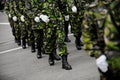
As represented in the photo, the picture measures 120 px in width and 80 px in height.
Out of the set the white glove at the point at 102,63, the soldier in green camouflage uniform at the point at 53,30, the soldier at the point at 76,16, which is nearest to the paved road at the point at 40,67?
the soldier in green camouflage uniform at the point at 53,30

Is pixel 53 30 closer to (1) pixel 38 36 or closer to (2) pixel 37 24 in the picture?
(2) pixel 37 24

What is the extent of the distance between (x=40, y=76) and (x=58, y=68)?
47 centimetres

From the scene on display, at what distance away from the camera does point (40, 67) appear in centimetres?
773

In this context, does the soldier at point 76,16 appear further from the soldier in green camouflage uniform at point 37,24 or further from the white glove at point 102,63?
the white glove at point 102,63

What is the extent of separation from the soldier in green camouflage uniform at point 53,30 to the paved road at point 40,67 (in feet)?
0.99

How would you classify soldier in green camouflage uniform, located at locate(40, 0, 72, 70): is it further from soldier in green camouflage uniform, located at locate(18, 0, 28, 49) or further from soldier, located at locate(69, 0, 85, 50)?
soldier in green camouflage uniform, located at locate(18, 0, 28, 49)

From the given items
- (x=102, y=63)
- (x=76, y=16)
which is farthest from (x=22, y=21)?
(x=102, y=63)

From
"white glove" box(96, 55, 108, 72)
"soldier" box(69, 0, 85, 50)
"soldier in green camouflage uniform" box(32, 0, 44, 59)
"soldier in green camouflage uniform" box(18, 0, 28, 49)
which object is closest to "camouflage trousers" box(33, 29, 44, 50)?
"soldier in green camouflage uniform" box(32, 0, 44, 59)

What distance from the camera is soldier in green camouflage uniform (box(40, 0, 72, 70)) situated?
22.8 ft

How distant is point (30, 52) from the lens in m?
9.33

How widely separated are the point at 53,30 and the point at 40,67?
99 cm

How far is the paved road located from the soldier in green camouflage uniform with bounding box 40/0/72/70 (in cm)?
30

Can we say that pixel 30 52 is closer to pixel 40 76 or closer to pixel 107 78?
pixel 40 76

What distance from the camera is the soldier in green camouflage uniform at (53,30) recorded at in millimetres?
6938
